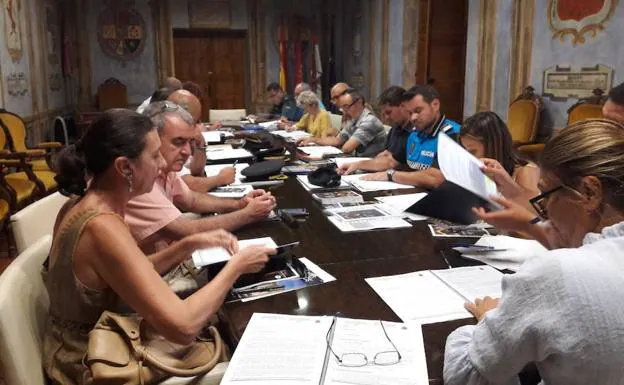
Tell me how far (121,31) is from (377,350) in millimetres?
9802

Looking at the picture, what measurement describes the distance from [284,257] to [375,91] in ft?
25.2

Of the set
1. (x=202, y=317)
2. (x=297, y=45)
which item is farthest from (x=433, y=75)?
(x=202, y=317)

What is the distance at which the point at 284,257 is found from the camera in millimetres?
1752

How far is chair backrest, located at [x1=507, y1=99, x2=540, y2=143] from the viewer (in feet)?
17.6

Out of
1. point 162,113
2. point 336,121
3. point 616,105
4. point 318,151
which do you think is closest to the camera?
point 162,113

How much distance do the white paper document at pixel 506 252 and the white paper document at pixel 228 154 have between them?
7.47ft

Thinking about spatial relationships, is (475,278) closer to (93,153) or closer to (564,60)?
(93,153)

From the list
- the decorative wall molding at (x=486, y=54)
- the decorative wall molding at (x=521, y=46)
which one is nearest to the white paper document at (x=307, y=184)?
the decorative wall molding at (x=521, y=46)

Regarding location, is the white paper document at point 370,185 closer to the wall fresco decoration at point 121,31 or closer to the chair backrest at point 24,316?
the chair backrest at point 24,316

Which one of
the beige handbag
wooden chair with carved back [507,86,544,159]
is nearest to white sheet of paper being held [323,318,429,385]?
the beige handbag

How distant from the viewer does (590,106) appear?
480 cm

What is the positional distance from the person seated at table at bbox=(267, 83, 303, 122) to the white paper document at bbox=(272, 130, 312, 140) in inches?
35.6

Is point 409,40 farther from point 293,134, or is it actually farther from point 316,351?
point 316,351

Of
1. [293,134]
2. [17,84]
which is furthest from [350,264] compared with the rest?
[17,84]
